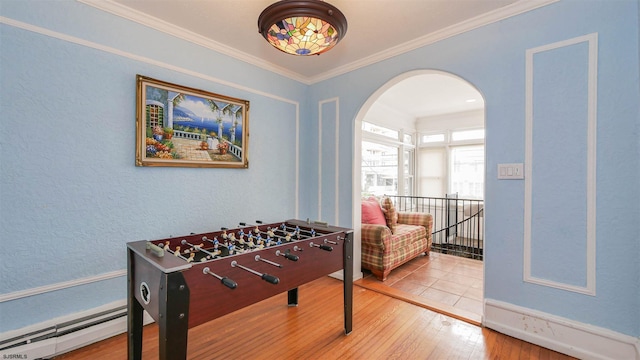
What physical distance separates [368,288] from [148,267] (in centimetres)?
226

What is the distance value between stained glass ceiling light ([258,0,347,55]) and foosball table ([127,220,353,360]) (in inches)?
54.4

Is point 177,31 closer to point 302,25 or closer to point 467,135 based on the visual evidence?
point 302,25

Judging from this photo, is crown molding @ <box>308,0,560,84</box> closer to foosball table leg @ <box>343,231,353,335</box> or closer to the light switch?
the light switch

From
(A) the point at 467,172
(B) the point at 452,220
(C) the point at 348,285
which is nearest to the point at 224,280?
(C) the point at 348,285

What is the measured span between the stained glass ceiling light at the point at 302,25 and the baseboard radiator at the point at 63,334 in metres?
2.39

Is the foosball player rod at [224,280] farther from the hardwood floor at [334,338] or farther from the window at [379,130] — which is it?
the window at [379,130]

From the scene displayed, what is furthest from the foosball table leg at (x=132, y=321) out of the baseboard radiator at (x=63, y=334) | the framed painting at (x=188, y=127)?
the framed painting at (x=188, y=127)

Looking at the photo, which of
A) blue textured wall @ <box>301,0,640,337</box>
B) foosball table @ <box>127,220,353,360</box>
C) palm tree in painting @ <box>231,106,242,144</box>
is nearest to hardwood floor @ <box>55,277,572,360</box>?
foosball table @ <box>127,220,353,360</box>

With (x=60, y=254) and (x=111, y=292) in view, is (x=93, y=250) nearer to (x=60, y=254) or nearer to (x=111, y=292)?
(x=60, y=254)

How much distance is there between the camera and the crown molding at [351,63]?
2061 mm

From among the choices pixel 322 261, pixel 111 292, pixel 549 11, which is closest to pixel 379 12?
pixel 549 11

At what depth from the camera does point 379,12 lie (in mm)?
2174

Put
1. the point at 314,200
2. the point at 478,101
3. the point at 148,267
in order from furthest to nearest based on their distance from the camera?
the point at 478,101
the point at 314,200
the point at 148,267

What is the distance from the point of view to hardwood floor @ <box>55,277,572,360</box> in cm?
184
